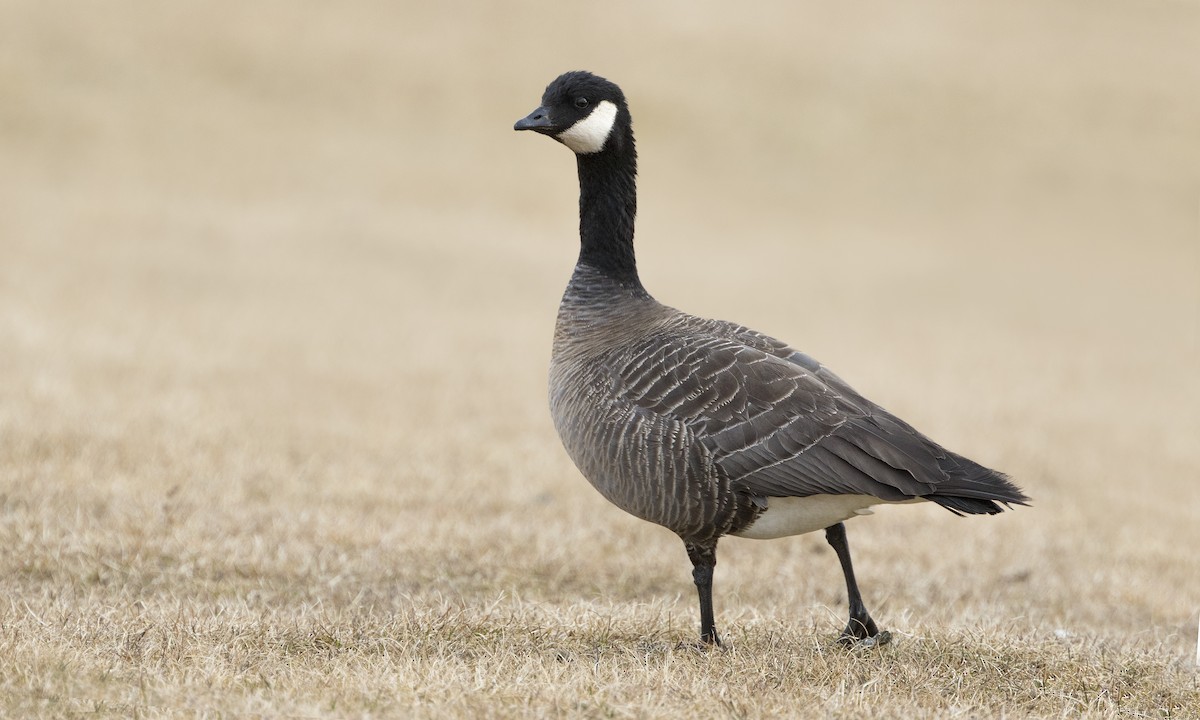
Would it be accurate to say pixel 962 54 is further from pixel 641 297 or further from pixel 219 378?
pixel 641 297

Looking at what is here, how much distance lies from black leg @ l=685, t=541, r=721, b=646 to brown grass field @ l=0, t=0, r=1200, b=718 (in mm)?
199

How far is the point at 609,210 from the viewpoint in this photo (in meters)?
6.87

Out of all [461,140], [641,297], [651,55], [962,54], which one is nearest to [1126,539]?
[641,297]

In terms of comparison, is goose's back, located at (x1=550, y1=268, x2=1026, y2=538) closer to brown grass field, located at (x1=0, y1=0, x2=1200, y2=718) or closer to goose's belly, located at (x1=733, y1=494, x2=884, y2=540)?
goose's belly, located at (x1=733, y1=494, x2=884, y2=540)

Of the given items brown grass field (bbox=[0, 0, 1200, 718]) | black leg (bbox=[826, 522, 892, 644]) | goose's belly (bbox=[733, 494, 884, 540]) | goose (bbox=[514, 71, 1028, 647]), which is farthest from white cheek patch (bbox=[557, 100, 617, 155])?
brown grass field (bbox=[0, 0, 1200, 718])

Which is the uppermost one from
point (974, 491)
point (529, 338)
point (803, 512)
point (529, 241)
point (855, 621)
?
point (529, 241)

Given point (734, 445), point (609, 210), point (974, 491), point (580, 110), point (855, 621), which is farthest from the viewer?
point (609, 210)

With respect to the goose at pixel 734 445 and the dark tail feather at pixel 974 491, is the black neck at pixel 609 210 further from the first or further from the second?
the dark tail feather at pixel 974 491

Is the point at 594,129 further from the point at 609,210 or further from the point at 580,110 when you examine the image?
the point at 609,210

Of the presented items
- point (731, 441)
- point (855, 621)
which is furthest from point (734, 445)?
point (855, 621)

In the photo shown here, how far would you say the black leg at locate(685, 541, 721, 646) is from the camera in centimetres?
582

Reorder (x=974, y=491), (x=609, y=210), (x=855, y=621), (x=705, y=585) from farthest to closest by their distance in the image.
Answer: (x=609, y=210) → (x=855, y=621) → (x=705, y=585) → (x=974, y=491)

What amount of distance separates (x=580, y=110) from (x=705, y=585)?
2.64m

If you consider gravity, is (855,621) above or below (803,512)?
below
